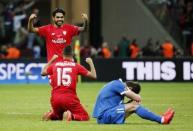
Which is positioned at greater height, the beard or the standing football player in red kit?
the beard

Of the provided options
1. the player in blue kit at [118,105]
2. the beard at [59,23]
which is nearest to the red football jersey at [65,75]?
the player in blue kit at [118,105]

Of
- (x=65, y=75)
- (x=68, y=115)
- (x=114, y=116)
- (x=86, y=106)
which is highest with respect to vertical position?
(x=65, y=75)

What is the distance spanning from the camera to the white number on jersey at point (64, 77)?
55.9ft

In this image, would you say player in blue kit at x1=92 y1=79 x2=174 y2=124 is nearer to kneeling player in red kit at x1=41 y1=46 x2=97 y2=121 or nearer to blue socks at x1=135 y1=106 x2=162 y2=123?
blue socks at x1=135 y1=106 x2=162 y2=123

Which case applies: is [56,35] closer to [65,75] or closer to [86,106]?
[65,75]

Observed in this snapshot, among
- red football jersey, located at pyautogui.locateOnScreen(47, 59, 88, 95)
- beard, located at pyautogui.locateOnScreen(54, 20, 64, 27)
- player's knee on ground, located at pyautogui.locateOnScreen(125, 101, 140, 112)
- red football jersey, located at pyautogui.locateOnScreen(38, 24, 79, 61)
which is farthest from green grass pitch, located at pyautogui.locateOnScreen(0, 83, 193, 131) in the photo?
beard, located at pyautogui.locateOnScreen(54, 20, 64, 27)

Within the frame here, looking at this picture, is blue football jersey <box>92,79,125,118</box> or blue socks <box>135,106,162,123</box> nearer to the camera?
blue socks <box>135,106,162,123</box>

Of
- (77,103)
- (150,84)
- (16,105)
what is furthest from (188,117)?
(150,84)

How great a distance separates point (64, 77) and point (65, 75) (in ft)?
0.15

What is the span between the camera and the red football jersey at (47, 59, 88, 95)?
1706 centimetres

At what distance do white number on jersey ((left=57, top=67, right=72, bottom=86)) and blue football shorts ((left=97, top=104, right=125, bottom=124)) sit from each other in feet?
3.96

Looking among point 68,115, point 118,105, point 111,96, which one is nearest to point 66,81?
point 68,115

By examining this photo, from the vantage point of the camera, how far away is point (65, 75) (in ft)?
56.1

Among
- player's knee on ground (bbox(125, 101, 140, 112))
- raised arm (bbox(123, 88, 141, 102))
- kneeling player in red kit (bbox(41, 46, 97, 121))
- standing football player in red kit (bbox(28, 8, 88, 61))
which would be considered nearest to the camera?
raised arm (bbox(123, 88, 141, 102))
